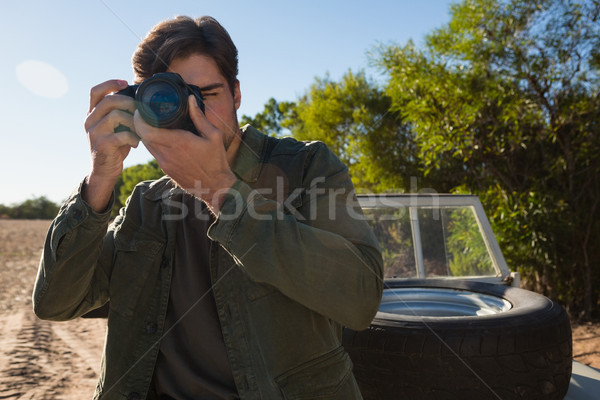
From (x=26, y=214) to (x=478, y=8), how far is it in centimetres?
7232

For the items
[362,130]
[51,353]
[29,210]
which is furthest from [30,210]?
[51,353]

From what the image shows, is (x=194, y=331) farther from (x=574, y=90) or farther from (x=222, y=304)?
(x=574, y=90)

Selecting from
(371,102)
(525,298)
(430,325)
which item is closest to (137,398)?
(430,325)

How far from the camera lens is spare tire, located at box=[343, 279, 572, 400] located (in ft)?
5.62

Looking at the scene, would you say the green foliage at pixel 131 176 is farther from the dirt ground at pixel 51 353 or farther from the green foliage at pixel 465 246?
the green foliage at pixel 465 246

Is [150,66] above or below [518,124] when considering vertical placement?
below

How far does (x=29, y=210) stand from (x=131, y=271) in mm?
75238

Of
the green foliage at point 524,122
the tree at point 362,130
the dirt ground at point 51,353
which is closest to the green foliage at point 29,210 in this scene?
the tree at point 362,130

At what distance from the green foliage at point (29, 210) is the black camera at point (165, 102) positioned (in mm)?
70257

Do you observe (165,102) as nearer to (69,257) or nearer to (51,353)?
(69,257)

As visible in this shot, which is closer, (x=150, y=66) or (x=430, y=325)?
(x=150, y=66)

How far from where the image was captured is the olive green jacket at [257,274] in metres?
1.15

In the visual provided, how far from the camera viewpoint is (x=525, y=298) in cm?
224

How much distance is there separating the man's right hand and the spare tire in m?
1.14
